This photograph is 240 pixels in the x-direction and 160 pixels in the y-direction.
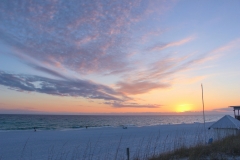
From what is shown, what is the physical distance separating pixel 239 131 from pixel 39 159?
1145cm

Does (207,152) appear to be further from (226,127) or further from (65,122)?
(65,122)

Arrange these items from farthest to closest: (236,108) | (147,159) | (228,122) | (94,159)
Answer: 1. (236,108)
2. (228,122)
3. (94,159)
4. (147,159)

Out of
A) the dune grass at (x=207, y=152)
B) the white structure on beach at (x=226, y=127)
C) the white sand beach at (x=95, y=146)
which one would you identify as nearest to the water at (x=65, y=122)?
the white sand beach at (x=95, y=146)

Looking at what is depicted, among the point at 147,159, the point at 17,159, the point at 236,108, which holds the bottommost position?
the point at 17,159

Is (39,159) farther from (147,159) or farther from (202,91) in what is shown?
(202,91)

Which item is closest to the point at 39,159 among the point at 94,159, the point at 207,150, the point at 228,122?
the point at 94,159

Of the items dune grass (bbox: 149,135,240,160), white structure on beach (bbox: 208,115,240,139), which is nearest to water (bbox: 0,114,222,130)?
white structure on beach (bbox: 208,115,240,139)

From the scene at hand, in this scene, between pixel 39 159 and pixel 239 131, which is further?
pixel 39 159

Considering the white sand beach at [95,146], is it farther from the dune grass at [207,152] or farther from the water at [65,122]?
the water at [65,122]

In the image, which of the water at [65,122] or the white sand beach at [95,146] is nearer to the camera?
the white sand beach at [95,146]

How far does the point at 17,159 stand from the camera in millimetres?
12961

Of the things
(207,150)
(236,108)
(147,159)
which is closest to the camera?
(147,159)

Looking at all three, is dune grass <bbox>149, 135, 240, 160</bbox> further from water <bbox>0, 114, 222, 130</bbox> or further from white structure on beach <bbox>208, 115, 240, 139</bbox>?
water <bbox>0, 114, 222, 130</bbox>

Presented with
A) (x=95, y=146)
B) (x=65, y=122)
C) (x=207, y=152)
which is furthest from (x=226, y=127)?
(x=65, y=122)
